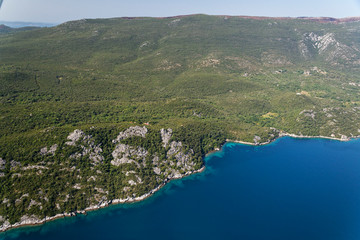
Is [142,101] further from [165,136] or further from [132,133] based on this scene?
[132,133]

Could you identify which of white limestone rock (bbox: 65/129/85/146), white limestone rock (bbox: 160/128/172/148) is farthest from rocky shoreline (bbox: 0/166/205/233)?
white limestone rock (bbox: 65/129/85/146)

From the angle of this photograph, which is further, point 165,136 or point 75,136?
point 165,136

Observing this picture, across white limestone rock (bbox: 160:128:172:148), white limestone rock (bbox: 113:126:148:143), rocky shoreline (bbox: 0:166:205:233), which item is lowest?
rocky shoreline (bbox: 0:166:205:233)

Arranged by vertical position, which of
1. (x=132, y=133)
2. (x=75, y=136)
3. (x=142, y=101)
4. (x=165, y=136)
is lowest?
(x=165, y=136)

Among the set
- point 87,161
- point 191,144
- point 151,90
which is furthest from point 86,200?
point 151,90

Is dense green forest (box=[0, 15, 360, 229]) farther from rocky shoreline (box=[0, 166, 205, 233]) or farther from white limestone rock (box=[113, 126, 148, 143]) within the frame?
rocky shoreline (box=[0, 166, 205, 233])

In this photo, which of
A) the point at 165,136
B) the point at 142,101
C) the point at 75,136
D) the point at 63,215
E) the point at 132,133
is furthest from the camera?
the point at 142,101

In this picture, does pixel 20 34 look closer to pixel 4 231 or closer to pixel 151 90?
pixel 151 90

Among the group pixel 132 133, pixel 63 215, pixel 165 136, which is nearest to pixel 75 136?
pixel 132 133

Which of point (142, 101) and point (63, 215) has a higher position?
point (142, 101)
